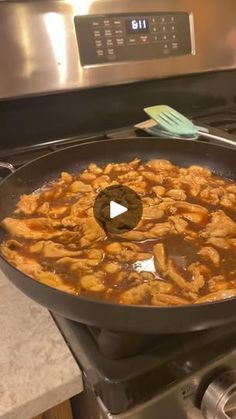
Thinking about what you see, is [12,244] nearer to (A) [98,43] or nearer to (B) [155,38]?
(A) [98,43]

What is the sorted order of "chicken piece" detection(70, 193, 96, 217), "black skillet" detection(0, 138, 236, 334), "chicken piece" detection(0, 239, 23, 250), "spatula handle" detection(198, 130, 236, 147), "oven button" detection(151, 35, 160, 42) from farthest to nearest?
"oven button" detection(151, 35, 160, 42)
"spatula handle" detection(198, 130, 236, 147)
"chicken piece" detection(70, 193, 96, 217)
"chicken piece" detection(0, 239, 23, 250)
"black skillet" detection(0, 138, 236, 334)

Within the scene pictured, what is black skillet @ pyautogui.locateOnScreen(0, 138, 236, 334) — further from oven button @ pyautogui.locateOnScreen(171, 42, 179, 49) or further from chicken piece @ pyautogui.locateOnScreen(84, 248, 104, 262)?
oven button @ pyautogui.locateOnScreen(171, 42, 179, 49)

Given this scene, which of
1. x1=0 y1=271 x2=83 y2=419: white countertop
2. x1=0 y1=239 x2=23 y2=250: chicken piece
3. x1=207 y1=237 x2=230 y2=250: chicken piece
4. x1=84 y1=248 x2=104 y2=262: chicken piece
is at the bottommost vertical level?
x1=0 y1=271 x2=83 y2=419: white countertop

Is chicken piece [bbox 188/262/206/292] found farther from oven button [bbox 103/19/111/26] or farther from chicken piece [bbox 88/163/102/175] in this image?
oven button [bbox 103/19/111/26]

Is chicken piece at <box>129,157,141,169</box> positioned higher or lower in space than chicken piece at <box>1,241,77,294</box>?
higher

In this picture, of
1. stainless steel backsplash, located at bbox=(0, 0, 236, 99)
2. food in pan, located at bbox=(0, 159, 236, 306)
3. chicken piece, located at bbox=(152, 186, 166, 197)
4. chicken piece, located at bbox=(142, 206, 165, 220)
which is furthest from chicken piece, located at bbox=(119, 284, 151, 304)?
stainless steel backsplash, located at bbox=(0, 0, 236, 99)

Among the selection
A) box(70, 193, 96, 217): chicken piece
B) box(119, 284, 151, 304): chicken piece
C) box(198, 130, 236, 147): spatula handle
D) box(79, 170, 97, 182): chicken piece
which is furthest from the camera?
box(198, 130, 236, 147): spatula handle

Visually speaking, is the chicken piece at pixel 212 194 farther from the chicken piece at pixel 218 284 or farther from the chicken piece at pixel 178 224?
the chicken piece at pixel 218 284

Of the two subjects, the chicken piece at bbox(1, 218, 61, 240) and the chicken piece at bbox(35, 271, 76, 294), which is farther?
the chicken piece at bbox(1, 218, 61, 240)
